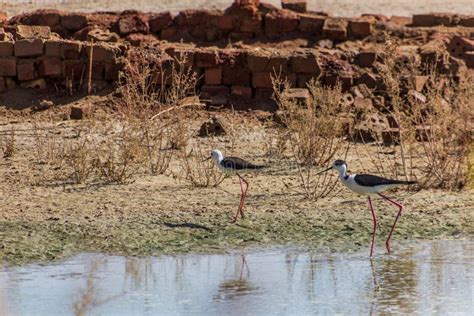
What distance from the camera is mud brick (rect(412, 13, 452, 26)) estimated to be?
21422 millimetres

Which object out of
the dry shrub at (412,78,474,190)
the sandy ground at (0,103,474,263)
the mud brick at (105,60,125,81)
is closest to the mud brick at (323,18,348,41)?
the mud brick at (105,60,125,81)

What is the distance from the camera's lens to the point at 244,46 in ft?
64.7

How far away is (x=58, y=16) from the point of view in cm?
2017

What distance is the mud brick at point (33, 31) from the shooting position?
1870cm

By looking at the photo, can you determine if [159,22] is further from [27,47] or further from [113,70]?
[27,47]

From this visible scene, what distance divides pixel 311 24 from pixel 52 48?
449 centimetres

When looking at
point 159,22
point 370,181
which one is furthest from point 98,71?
point 370,181

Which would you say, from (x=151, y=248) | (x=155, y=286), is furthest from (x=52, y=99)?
(x=155, y=286)

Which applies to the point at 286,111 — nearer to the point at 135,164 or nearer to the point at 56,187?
the point at 135,164

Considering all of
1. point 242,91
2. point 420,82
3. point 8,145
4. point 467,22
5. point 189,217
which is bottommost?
point 189,217

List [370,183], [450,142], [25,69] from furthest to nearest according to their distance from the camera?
1. [25,69]
2. [450,142]
3. [370,183]

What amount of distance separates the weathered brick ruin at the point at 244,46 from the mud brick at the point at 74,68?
15 mm

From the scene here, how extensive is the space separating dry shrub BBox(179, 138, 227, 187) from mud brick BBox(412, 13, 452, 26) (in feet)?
25.2

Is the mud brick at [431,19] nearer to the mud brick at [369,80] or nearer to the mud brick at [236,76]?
the mud brick at [369,80]
